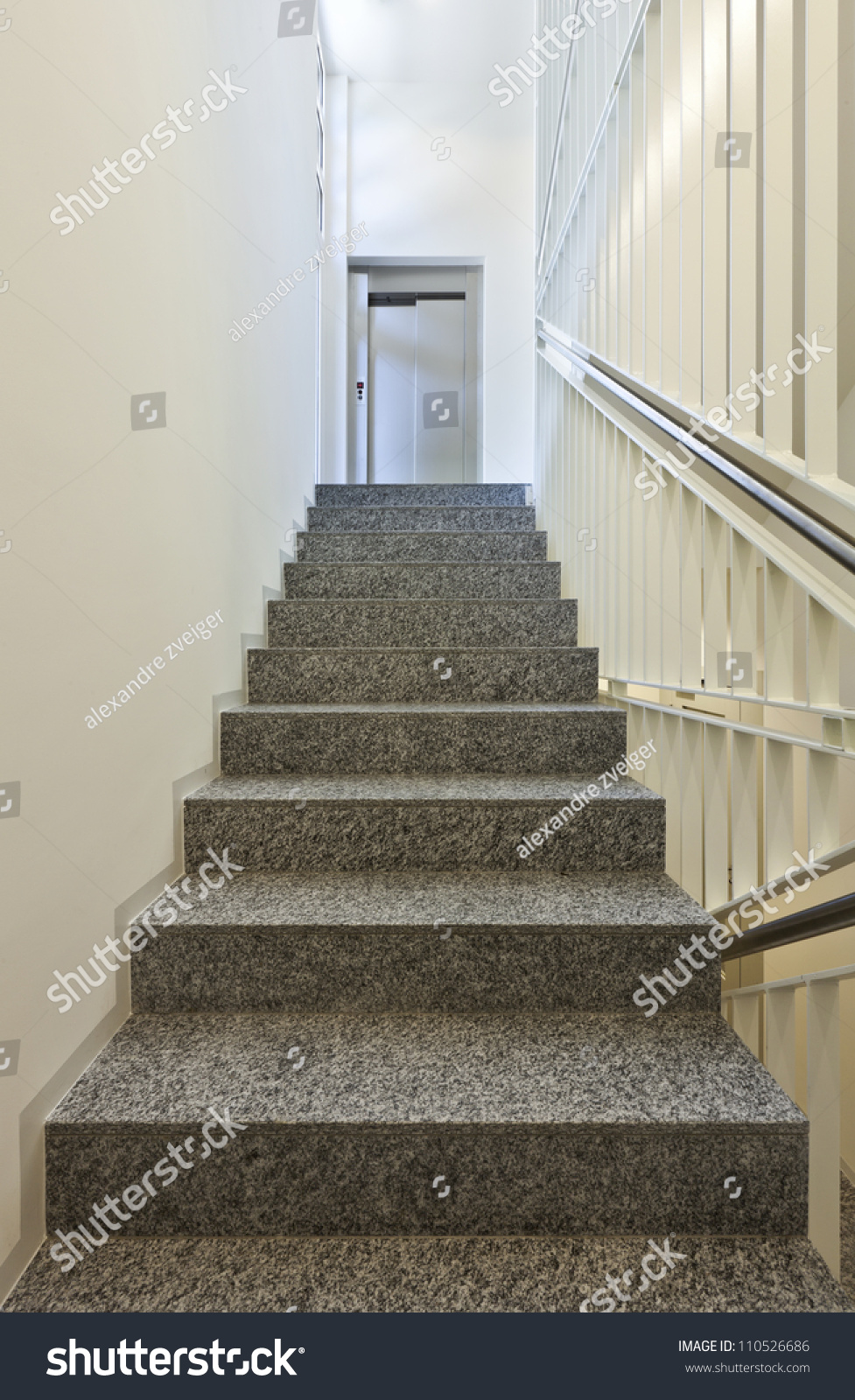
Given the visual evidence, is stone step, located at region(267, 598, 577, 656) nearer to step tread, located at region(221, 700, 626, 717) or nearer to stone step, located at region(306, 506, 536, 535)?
step tread, located at region(221, 700, 626, 717)

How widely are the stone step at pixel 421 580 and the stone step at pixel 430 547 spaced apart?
0.16 m

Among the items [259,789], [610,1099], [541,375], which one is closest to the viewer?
[610,1099]

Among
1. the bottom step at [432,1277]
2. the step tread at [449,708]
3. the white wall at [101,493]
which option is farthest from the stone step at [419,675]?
the bottom step at [432,1277]

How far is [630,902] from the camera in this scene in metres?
1.25

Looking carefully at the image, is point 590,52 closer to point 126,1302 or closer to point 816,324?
point 816,324

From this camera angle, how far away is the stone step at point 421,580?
7.56 ft

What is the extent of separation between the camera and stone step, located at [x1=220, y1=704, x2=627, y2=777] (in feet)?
5.47

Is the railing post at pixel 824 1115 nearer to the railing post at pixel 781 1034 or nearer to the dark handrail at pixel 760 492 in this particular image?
the railing post at pixel 781 1034

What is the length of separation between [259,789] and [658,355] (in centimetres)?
119

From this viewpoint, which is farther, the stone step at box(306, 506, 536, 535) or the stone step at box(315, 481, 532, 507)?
the stone step at box(315, 481, 532, 507)

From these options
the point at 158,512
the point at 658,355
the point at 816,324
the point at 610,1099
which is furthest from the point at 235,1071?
the point at 658,355

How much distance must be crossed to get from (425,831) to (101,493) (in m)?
0.81

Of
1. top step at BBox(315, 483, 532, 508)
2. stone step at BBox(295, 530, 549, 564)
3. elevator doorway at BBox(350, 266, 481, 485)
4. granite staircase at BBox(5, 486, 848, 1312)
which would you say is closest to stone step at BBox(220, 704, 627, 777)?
granite staircase at BBox(5, 486, 848, 1312)

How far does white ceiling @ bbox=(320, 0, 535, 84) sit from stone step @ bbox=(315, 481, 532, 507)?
2.57m
